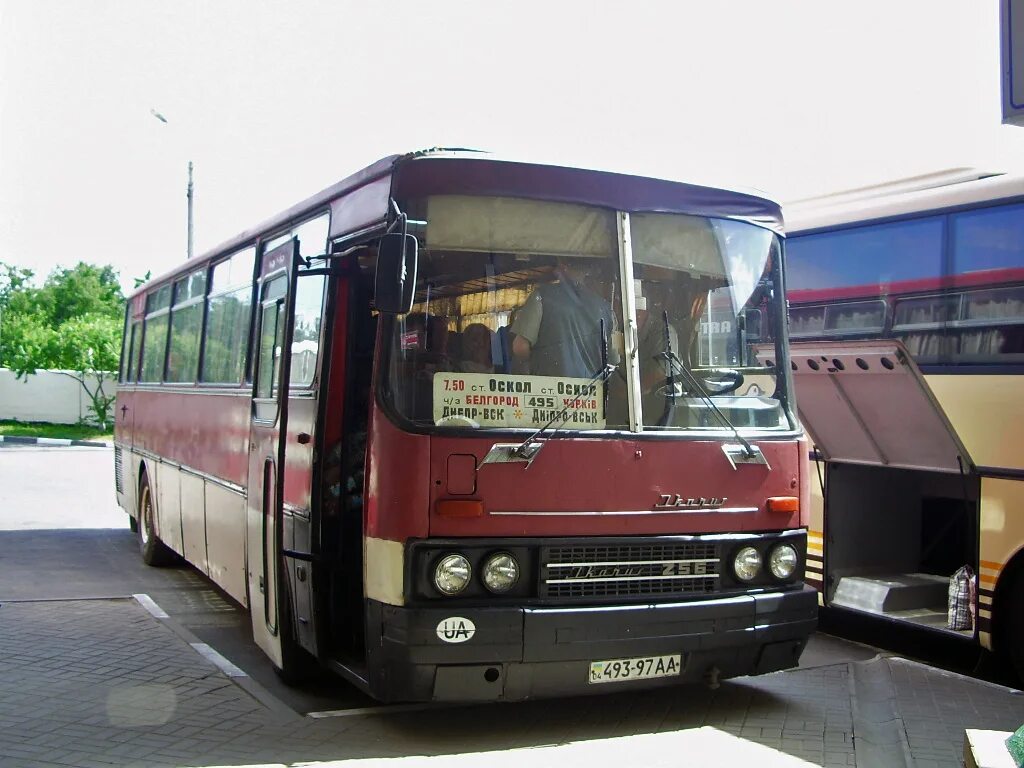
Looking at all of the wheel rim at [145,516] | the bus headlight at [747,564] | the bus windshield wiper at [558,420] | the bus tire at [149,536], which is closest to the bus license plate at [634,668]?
the bus headlight at [747,564]

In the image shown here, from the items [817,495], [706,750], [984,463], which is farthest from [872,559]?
[706,750]

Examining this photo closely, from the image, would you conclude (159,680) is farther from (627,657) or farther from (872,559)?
(872,559)

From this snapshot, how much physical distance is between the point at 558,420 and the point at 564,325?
505mm

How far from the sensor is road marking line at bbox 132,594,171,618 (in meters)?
9.53

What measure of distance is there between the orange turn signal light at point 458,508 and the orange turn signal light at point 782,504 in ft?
5.88

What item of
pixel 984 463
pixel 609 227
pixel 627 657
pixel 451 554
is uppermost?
pixel 609 227

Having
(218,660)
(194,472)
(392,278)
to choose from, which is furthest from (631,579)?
(194,472)

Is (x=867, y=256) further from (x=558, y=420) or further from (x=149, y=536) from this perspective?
(x=149, y=536)

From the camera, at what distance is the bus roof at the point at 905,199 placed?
334 inches

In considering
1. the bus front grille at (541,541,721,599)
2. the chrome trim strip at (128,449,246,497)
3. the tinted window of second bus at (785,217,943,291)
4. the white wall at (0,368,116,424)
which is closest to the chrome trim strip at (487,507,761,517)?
the bus front grille at (541,541,721,599)

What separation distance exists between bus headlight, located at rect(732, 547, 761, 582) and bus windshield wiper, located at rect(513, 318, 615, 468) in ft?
3.88

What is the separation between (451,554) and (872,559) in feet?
16.5

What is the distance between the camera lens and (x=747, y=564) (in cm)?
654

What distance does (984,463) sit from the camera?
818 cm
